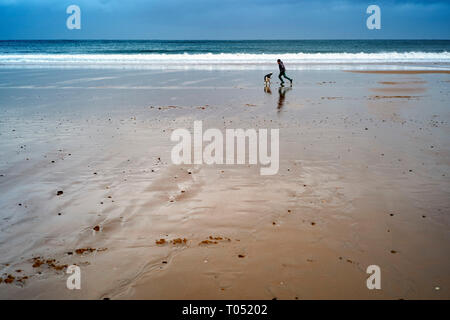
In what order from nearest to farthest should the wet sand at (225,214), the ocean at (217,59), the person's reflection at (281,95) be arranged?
the wet sand at (225,214)
the person's reflection at (281,95)
the ocean at (217,59)

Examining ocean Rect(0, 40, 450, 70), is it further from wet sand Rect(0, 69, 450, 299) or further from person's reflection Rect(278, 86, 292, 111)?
wet sand Rect(0, 69, 450, 299)

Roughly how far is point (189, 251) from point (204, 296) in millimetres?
791

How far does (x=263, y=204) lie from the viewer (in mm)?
5418

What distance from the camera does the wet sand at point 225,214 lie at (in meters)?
3.68

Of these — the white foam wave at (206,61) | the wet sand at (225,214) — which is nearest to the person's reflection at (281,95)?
the wet sand at (225,214)

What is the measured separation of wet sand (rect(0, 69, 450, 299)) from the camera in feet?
12.1

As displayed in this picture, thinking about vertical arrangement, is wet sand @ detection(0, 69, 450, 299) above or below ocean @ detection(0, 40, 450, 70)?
below

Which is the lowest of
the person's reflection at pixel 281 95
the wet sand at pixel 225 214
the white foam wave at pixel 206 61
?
the wet sand at pixel 225 214

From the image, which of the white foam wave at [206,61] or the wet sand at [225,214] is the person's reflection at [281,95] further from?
the white foam wave at [206,61]

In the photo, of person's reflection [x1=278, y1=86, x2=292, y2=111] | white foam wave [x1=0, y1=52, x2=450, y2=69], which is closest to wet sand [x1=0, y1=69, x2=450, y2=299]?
person's reflection [x1=278, y1=86, x2=292, y2=111]

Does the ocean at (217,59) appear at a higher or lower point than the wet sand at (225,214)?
higher

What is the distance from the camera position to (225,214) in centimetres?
510

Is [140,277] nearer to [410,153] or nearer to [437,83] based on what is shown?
[410,153]
